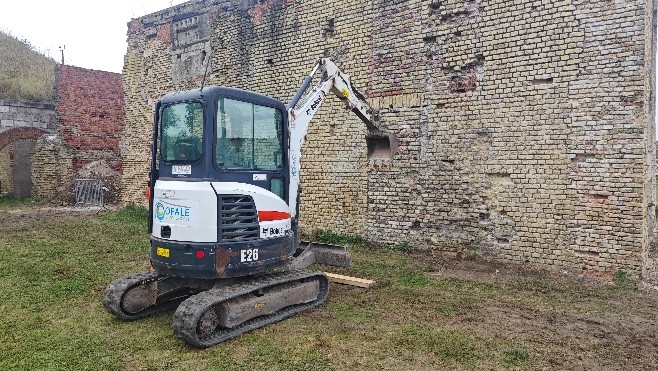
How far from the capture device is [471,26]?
7.59 meters

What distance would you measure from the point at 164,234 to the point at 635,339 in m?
4.64

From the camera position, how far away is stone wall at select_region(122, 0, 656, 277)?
6.40 m

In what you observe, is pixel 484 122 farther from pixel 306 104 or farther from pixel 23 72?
pixel 23 72

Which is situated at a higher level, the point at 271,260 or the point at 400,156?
the point at 400,156

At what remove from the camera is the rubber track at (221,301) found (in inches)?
166

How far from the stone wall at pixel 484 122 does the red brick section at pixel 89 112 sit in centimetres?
963

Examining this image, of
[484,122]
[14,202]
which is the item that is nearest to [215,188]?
[484,122]

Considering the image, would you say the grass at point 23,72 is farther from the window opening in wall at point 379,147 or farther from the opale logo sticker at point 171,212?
the opale logo sticker at point 171,212

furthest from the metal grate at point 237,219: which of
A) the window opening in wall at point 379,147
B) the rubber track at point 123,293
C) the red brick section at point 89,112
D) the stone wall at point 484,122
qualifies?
the red brick section at point 89,112

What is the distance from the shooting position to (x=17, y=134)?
53.4ft

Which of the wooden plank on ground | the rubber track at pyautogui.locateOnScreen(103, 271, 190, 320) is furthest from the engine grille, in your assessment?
the wooden plank on ground

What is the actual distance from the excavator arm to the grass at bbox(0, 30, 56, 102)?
14153mm

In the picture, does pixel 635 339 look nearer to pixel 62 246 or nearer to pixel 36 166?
pixel 62 246

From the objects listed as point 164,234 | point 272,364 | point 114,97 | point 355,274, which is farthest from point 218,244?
point 114,97
